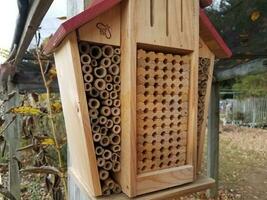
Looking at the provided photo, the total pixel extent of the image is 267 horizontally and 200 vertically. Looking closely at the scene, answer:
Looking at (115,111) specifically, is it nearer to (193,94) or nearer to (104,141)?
(104,141)

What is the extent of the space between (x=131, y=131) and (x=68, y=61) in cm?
19

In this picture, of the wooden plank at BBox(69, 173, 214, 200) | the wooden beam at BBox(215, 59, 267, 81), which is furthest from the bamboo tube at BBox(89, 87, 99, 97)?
the wooden beam at BBox(215, 59, 267, 81)

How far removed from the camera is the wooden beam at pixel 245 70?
2678 mm

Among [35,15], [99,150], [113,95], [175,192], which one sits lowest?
[175,192]

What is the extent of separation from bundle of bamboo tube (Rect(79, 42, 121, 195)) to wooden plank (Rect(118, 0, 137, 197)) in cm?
2

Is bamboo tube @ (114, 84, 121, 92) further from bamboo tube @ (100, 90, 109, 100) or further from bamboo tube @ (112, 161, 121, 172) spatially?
bamboo tube @ (112, 161, 121, 172)

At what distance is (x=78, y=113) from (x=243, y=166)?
527 centimetres

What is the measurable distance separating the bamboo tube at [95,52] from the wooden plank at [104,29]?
19 millimetres

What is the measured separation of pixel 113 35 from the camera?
24.6 inches

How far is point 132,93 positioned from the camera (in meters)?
0.61

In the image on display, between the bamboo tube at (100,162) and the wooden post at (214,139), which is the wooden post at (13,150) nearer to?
the bamboo tube at (100,162)

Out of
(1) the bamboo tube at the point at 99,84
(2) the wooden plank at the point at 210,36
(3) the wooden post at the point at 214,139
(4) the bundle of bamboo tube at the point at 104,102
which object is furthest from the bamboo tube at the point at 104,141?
(3) the wooden post at the point at 214,139

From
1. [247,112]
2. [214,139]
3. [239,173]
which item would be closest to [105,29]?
[214,139]

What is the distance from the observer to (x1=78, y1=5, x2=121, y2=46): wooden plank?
598 millimetres
